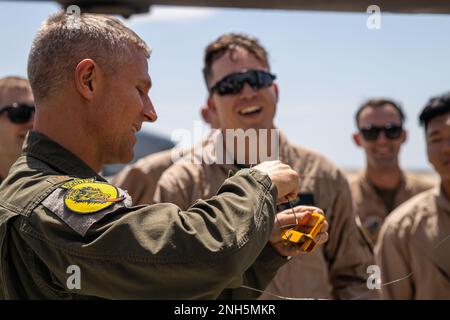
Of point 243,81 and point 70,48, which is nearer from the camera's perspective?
point 70,48

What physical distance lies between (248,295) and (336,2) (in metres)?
1.59

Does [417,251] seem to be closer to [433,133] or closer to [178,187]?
[433,133]

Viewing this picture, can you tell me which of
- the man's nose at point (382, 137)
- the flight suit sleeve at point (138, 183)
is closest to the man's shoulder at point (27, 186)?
the flight suit sleeve at point (138, 183)

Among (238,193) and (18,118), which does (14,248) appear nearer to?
(238,193)

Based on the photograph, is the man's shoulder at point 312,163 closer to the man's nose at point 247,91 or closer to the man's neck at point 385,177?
the man's nose at point 247,91

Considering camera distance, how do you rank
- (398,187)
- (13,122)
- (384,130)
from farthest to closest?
(398,187), (384,130), (13,122)

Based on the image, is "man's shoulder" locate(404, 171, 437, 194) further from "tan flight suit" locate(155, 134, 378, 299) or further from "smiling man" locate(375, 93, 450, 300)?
"tan flight suit" locate(155, 134, 378, 299)

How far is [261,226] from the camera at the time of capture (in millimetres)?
1546

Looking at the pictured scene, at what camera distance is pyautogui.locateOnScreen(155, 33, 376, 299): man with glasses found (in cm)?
284

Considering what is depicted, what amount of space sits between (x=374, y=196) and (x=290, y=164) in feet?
7.77

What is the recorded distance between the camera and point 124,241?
4.82ft

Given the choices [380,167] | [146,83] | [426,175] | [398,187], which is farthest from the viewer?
[426,175]

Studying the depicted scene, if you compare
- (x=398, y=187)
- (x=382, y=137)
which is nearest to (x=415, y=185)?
(x=398, y=187)

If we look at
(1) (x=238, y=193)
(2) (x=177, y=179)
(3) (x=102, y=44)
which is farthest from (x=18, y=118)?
(1) (x=238, y=193)
